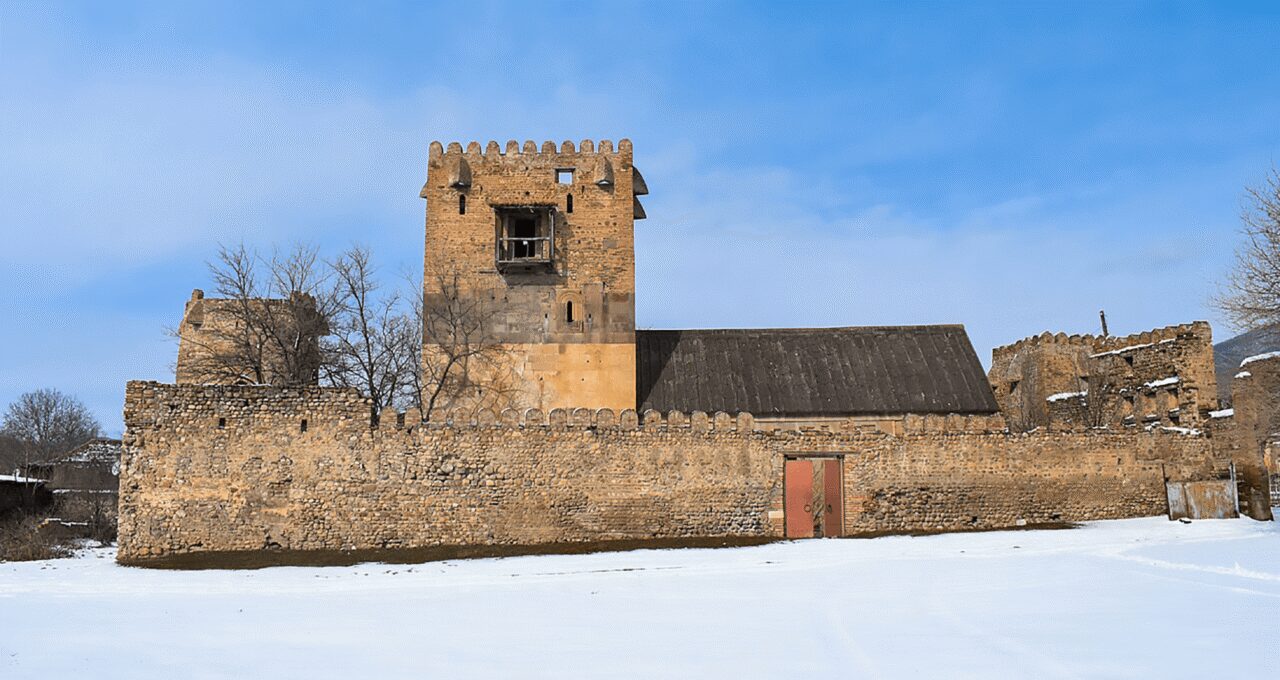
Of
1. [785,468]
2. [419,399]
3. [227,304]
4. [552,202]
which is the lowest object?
[785,468]

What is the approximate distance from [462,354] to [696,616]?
16.2 meters

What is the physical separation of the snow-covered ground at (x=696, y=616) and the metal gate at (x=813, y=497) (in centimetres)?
281

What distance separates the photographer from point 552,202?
2689 cm

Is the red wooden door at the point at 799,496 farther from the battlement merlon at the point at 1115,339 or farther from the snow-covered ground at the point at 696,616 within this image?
the battlement merlon at the point at 1115,339

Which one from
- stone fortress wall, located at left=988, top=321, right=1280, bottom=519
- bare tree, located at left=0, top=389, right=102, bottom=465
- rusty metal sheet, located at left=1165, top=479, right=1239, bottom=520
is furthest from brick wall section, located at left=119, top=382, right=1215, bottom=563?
bare tree, located at left=0, top=389, right=102, bottom=465

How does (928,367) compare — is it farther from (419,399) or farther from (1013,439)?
(419,399)

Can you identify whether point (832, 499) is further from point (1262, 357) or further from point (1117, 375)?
point (1262, 357)

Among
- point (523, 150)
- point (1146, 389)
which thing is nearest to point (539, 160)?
point (523, 150)

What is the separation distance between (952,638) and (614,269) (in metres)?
18.6

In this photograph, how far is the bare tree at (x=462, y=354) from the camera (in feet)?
84.8

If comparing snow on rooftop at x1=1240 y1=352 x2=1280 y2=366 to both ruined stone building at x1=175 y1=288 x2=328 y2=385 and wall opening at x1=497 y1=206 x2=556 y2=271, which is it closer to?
wall opening at x1=497 y1=206 x2=556 y2=271

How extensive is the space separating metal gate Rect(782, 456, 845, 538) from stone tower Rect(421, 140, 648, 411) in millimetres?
6760

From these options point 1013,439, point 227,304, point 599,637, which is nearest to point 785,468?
point 1013,439

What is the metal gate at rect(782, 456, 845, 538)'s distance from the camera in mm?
20250
